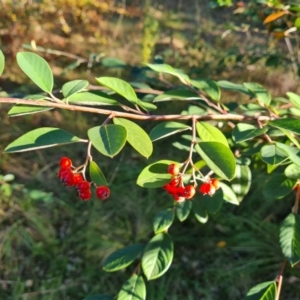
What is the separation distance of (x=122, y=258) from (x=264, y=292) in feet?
1.25

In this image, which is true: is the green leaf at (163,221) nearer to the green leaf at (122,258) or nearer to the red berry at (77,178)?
the green leaf at (122,258)

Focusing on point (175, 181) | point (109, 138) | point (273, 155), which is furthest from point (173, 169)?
point (273, 155)

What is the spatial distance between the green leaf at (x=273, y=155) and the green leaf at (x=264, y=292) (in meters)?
0.30

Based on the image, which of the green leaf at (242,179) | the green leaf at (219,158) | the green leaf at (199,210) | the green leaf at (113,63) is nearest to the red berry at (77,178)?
the green leaf at (219,158)

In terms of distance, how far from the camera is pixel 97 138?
80cm

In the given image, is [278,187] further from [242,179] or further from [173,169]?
[173,169]

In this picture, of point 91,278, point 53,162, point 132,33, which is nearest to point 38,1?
point 132,33

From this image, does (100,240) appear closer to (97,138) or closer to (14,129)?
(14,129)

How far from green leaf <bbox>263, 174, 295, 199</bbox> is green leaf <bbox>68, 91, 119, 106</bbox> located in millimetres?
480

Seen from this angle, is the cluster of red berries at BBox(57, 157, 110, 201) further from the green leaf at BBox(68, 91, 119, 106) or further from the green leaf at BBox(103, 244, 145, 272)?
the green leaf at BBox(103, 244, 145, 272)

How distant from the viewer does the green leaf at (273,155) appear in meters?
0.95

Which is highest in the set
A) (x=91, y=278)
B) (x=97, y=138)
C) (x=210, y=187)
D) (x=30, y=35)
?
(x=97, y=138)

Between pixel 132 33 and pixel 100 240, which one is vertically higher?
pixel 132 33

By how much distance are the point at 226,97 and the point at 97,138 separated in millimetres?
2238
